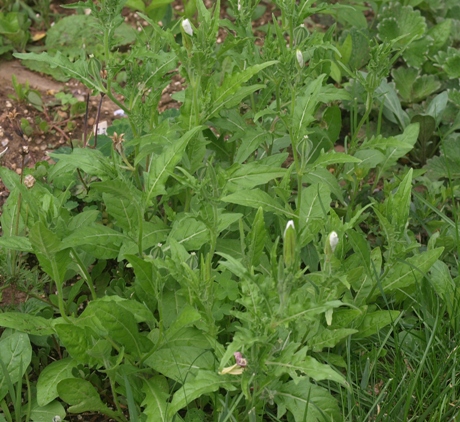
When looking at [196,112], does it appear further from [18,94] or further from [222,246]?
[18,94]

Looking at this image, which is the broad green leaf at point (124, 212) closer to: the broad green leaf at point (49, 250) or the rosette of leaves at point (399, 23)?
the broad green leaf at point (49, 250)

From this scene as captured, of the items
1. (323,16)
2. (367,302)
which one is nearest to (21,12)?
(323,16)

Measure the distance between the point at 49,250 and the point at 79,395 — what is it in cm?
53

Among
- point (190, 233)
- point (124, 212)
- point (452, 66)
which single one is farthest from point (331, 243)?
point (452, 66)

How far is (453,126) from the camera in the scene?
3.72 metres

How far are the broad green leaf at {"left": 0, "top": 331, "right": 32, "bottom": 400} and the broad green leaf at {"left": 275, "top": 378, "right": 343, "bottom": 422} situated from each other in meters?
0.93

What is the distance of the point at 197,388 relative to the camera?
7.28 ft

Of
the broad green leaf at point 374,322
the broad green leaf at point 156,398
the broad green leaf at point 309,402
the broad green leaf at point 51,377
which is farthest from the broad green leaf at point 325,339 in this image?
the broad green leaf at point 51,377

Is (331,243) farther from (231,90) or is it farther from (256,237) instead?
(231,90)

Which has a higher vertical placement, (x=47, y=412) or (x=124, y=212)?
(x=124, y=212)

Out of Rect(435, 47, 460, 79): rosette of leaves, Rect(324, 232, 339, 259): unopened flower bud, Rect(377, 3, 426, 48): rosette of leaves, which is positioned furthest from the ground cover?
Rect(377, 3, 426, 48): rosette of leaves

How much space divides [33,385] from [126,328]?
540 millimetres

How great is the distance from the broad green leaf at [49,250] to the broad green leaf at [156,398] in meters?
0.50

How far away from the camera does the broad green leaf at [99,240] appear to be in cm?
266
